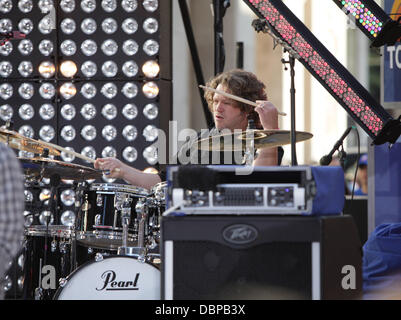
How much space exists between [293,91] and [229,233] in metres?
1.23

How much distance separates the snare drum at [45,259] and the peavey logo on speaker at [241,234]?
1795mm

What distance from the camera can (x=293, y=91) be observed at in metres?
3.10

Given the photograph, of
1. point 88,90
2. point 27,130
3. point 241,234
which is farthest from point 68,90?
point 241,234

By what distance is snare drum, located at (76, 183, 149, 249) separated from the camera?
336 centimetres

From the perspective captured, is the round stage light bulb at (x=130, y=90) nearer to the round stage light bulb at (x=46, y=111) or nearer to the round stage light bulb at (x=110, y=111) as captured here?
the round stage light bulb at (x=110, y=111)

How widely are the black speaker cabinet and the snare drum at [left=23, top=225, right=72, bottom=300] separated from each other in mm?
1687

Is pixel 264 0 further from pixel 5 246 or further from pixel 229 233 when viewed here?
pixel 5 246

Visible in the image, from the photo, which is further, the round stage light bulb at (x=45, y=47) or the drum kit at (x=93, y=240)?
the round stage light bulb at (x=45, y=47)

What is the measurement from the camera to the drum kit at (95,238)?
2934mm

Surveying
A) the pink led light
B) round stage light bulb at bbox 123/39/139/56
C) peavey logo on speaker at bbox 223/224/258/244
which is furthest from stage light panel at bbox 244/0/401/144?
peavey logo on speaker at bbox 223/224/258/244

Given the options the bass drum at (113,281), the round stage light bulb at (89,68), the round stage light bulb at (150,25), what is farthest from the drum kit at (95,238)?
the round stage light bulb at (150,25)
